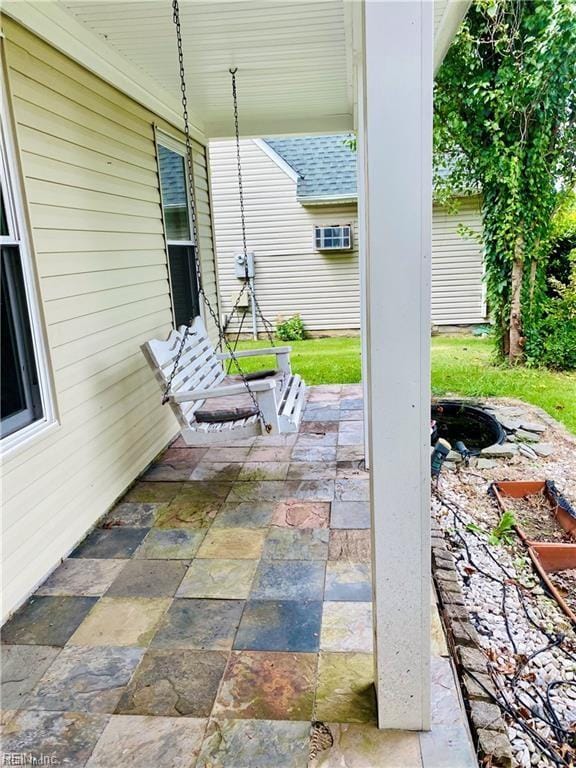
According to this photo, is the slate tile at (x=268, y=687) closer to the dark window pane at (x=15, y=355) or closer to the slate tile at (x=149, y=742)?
the slate tile at (x=149, y=742)

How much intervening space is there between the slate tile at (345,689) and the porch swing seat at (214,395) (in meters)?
1.46

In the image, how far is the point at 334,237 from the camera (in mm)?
10133

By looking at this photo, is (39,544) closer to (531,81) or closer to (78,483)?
(78,483)

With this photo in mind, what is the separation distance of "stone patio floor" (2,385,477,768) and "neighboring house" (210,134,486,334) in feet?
24.4

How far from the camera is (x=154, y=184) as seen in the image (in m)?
4.21

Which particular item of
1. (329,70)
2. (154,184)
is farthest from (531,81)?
(154,184)

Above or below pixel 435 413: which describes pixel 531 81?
above

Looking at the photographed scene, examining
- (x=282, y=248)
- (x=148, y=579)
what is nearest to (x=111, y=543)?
(x=148, y=579)

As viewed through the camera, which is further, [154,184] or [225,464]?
[154,184]

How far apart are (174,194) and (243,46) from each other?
168 centimetres

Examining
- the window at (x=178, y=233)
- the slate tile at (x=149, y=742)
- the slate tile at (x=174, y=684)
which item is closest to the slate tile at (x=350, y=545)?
the slate tile at (x=174, y=684)

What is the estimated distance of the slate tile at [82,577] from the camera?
2461mm

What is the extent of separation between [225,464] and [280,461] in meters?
0.39

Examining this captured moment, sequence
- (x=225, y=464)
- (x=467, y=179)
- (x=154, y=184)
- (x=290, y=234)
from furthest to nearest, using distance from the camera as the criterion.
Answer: (x=290, y=234) → (x=467, y=179) → (x=154, y=184) → (x=225, y=464)
